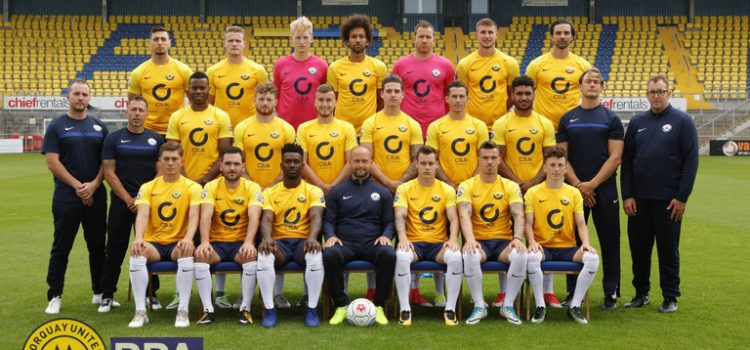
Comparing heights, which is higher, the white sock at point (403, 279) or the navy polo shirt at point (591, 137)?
the navy polo shirt at point (591, 137)

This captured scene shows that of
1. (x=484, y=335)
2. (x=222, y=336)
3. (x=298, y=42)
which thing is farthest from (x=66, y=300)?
(x=484, y=335)

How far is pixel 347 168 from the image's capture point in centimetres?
755

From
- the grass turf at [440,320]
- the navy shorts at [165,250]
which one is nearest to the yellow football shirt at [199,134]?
the navy shorts at [165,250]

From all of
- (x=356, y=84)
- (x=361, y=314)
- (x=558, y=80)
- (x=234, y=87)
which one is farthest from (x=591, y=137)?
(x=234, y=87)

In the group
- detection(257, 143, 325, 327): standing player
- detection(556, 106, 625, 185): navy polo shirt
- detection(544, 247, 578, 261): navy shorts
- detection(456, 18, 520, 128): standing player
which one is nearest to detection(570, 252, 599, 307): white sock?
detection(544, 247, 578, 261): navy shorts

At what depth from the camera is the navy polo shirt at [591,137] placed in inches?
293

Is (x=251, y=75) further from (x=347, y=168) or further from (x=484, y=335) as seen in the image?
(x=484, y=335)

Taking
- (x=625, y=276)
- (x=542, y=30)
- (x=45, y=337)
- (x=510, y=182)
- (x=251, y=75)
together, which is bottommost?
(x=625, y=276)

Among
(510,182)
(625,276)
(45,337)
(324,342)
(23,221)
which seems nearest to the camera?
(45,337)

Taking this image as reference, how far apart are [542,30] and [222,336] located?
35.8 m

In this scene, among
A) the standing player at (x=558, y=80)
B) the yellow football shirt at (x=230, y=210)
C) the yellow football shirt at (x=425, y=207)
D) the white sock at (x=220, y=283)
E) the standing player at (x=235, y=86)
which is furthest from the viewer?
the standing player at (x=235, y=86)

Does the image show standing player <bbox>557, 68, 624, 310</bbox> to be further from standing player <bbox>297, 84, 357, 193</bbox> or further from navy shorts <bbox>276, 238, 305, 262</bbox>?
navy shorts <bbox>276, 238, 305, 262</bbox>

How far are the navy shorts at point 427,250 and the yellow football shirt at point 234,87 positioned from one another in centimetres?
247

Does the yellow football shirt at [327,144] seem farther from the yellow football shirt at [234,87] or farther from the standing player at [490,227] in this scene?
the standing player at [490,227]
